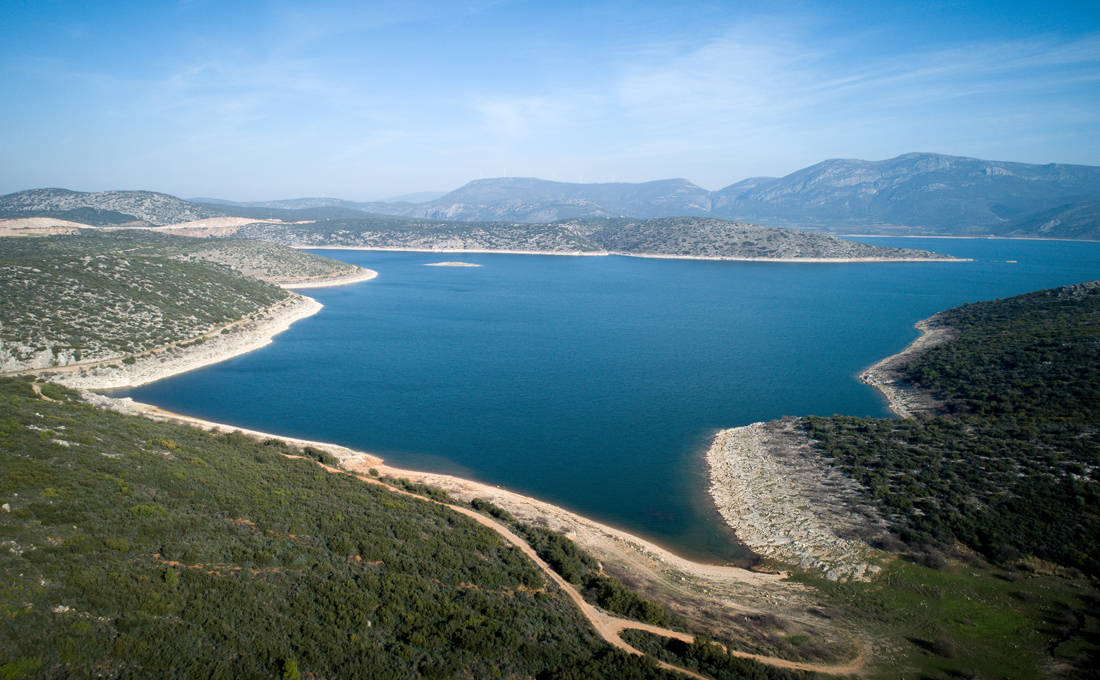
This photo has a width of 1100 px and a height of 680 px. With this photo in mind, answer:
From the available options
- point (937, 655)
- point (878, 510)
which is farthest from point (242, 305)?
point (937, 655)

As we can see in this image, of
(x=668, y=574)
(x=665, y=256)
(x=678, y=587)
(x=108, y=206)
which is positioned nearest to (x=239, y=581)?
(x=678, y=587)

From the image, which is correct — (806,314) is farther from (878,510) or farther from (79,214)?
(79,214)

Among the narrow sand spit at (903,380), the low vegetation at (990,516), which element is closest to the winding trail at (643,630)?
the low vegetation at (990,516)

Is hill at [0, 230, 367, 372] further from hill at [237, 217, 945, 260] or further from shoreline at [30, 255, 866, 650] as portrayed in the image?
hill at [237, 217, 945, 260]


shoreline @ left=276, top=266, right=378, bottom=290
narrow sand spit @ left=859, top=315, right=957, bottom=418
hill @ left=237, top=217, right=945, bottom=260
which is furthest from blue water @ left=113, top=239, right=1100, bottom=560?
hill @ left=237, top=217, right=945, bottom=260

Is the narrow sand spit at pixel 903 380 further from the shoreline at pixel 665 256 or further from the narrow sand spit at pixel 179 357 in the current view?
the shoreline at pixel 665 256

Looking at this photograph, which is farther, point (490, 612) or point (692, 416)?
point (692, 416)
